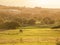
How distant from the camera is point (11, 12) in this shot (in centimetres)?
215

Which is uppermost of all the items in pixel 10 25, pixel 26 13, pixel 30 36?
pixel 26 13

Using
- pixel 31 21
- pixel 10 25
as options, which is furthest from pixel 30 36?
pixel 10 25

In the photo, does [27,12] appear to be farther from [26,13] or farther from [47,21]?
[47,21]

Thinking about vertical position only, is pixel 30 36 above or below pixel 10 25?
below

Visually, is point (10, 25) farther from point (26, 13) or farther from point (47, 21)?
point (47, 21)

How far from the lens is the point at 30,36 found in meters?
2.11

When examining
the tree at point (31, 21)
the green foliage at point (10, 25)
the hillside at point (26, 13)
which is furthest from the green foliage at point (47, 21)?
the green foliage at point (10, 25)

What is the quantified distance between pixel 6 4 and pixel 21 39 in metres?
0.54

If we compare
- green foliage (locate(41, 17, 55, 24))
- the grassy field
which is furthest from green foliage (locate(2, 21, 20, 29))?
green foliage (locate(41, 17, 55, 24))

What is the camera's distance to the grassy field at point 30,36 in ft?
6.80

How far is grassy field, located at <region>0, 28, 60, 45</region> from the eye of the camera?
2.07m

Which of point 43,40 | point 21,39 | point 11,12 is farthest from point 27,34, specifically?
point 11,12

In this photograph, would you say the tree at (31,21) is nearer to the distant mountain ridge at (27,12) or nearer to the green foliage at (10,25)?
the distant mountain ridge at (27,12)

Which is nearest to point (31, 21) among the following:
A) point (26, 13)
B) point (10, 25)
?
point (26, 13)
